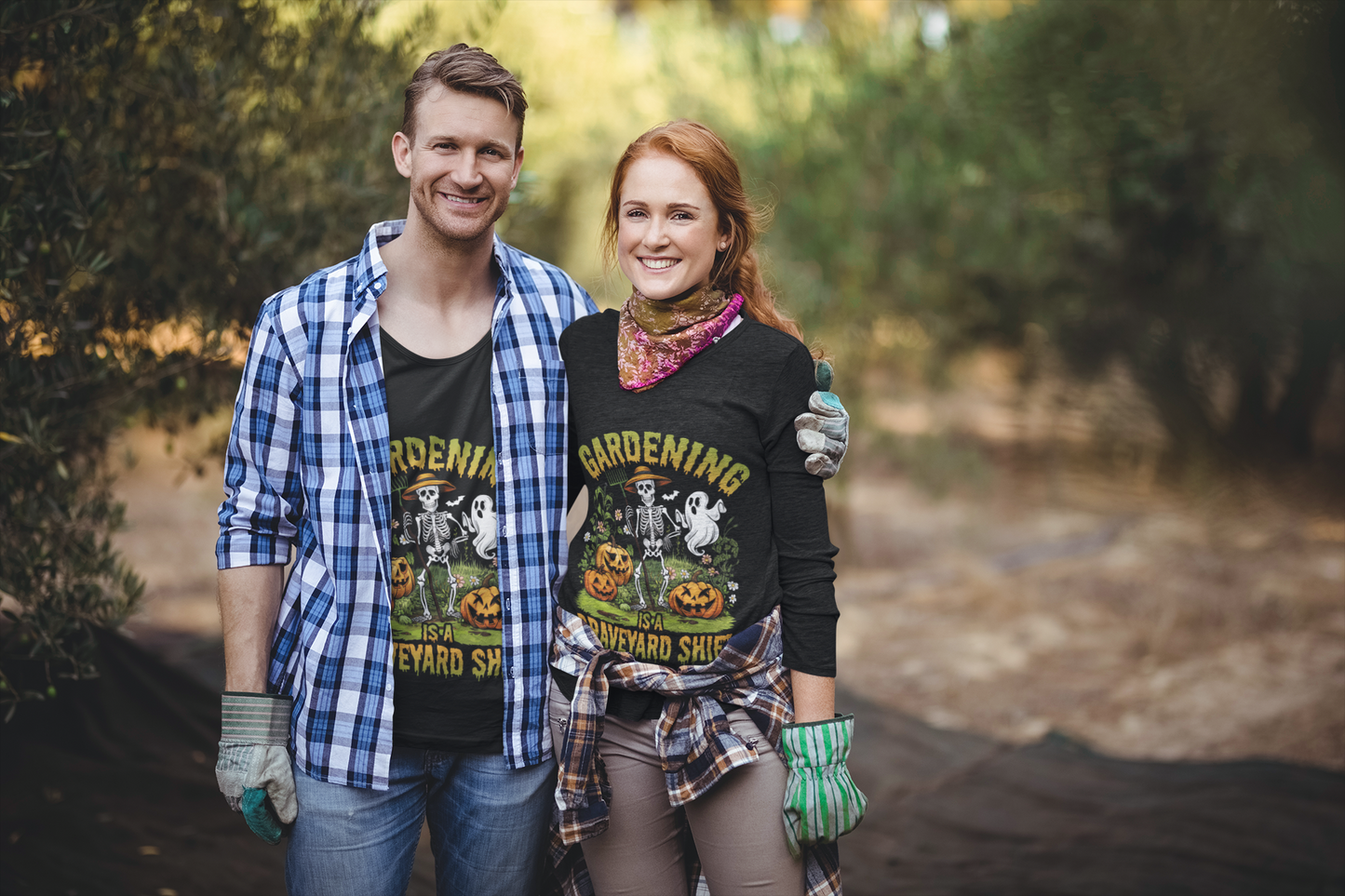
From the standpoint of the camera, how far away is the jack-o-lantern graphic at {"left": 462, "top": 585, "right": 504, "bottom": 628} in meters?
2.27

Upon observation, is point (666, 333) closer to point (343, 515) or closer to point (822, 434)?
point (822, 434)

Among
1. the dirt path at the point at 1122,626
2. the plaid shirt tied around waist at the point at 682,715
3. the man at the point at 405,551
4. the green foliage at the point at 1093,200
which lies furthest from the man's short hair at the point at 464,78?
the dirt path at the point at 1122,626

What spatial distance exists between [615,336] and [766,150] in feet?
20.2

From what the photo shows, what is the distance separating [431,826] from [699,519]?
99cm

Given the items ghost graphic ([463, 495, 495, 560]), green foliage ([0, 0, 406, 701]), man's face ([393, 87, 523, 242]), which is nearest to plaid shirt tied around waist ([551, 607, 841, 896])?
ghost graphic ([463, 495, 495, 560])

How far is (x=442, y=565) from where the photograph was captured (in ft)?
7.48

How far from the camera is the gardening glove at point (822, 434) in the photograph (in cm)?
207

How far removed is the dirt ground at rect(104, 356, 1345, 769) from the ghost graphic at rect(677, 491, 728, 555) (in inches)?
106

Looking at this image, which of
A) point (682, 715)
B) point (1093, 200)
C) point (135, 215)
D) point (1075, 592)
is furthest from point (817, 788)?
point (1075, 592)

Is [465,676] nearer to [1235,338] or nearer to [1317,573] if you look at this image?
[1235,338]

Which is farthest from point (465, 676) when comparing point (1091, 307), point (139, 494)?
point (139, 494)

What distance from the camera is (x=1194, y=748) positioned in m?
6.13

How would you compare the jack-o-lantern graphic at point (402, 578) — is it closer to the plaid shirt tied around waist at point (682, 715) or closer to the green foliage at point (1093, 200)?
the plaid shirt tied around waist at point (682, 715)

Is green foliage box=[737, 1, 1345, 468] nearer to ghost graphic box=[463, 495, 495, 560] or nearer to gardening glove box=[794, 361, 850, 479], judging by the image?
gardening glove box=[794, 361, 850, 479]
